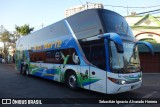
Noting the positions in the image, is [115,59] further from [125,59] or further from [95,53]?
[95,53]

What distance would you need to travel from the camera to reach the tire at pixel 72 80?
10.7 meters

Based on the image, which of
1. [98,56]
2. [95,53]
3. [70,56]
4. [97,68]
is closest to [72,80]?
[70,56]

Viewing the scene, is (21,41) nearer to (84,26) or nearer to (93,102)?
(84,26)

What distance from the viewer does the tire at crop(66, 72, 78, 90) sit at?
1074 cm

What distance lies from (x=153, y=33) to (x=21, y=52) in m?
15.1

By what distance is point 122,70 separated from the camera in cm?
844

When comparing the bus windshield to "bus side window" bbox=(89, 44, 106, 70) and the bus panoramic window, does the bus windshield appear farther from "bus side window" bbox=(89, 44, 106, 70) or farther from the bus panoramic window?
"bus side window" bbox=(89, 44, 106, 70)

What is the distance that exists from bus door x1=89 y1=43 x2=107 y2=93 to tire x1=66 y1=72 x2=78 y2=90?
154cm

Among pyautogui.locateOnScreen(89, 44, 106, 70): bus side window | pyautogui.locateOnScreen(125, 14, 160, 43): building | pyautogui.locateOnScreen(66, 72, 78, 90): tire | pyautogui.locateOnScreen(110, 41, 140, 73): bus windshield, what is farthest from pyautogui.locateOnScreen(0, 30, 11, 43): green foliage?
pyautogui.locateOnScreen(110, 41, 140, 73): bus windshield

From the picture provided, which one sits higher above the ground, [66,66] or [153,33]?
[153,33]

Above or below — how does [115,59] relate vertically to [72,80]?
above

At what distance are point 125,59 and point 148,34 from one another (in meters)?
17.3

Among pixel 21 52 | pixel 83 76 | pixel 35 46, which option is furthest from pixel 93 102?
pixel 21 52

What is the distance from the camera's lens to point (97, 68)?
8961 mm
